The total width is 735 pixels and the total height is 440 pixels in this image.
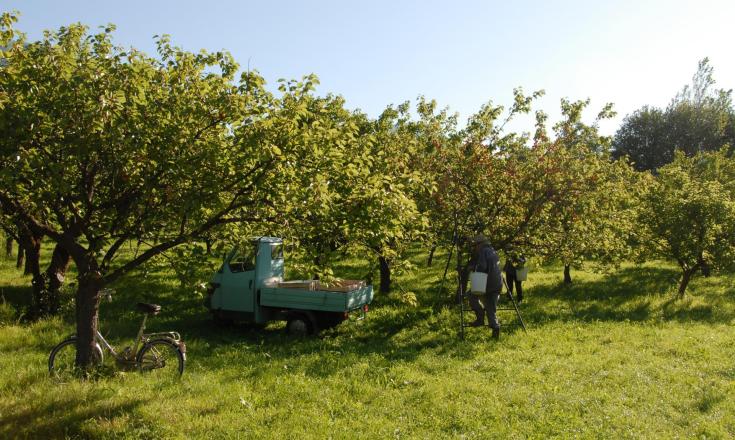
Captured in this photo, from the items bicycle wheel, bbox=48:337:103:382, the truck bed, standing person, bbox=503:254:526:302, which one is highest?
standing person, bbox=503:254:526:302

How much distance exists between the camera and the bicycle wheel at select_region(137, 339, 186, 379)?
836cm

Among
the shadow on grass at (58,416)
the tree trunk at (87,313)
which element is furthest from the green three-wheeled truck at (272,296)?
the shadow on grass at (58,416)

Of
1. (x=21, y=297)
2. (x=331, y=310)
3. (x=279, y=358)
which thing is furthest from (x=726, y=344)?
(x=21, y=297)

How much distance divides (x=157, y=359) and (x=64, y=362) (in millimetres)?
1775

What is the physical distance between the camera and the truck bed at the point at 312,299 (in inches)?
468

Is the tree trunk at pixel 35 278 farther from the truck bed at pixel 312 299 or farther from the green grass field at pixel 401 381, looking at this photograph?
the truck bed at pixel 312 299

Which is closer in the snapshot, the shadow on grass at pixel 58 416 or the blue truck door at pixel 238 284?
the shadow on grass at pixel 58 416

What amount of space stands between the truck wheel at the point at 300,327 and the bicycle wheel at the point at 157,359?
386cm

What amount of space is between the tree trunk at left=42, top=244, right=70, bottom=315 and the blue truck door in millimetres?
4475

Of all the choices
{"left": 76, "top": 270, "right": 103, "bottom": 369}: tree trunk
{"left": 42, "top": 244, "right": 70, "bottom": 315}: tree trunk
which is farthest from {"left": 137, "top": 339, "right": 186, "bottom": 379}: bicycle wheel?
{"left": 42, "top": 244, "right": 70, "bottom": 315}: tree trunk

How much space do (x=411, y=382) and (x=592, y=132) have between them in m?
9.75

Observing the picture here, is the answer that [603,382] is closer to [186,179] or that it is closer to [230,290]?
[186,179]

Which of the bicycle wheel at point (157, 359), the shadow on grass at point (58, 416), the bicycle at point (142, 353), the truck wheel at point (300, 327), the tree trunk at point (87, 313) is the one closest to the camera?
the shadow on grass at point (58, 416)

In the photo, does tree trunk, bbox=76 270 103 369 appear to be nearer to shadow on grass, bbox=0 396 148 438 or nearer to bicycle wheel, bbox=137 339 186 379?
bicycle wheel, bbox=137 339 186 379
